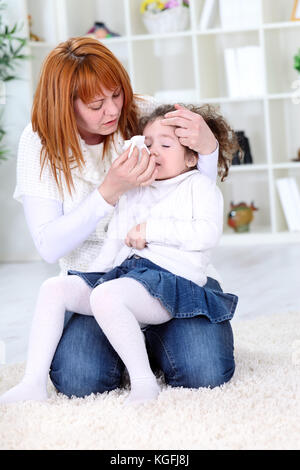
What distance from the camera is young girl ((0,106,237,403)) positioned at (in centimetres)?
155

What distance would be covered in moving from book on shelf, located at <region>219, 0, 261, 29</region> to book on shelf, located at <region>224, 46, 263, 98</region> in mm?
122

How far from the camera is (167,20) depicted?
4.30m

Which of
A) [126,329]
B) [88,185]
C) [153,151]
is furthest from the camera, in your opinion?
[88,185]

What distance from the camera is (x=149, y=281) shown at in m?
1.60

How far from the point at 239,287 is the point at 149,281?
145cm

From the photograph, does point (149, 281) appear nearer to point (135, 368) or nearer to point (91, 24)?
point (135, 368)

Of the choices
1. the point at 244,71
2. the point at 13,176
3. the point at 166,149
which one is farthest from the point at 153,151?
the point at 244,71

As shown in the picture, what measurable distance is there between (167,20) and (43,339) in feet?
9.94

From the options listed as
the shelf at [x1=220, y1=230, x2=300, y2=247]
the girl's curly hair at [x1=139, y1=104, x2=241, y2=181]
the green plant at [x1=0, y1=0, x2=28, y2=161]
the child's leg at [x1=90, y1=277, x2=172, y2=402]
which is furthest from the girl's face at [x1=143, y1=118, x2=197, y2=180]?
the shelf at [x1=220, y1=230, x2=300, y2=247]

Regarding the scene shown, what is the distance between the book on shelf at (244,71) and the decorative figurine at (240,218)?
60 cm

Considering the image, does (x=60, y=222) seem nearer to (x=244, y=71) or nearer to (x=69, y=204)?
(x=69, y=204)

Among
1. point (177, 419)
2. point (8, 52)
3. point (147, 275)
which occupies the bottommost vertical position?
point (177, 419)

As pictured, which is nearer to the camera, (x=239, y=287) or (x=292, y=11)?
(x=239, y=287)
